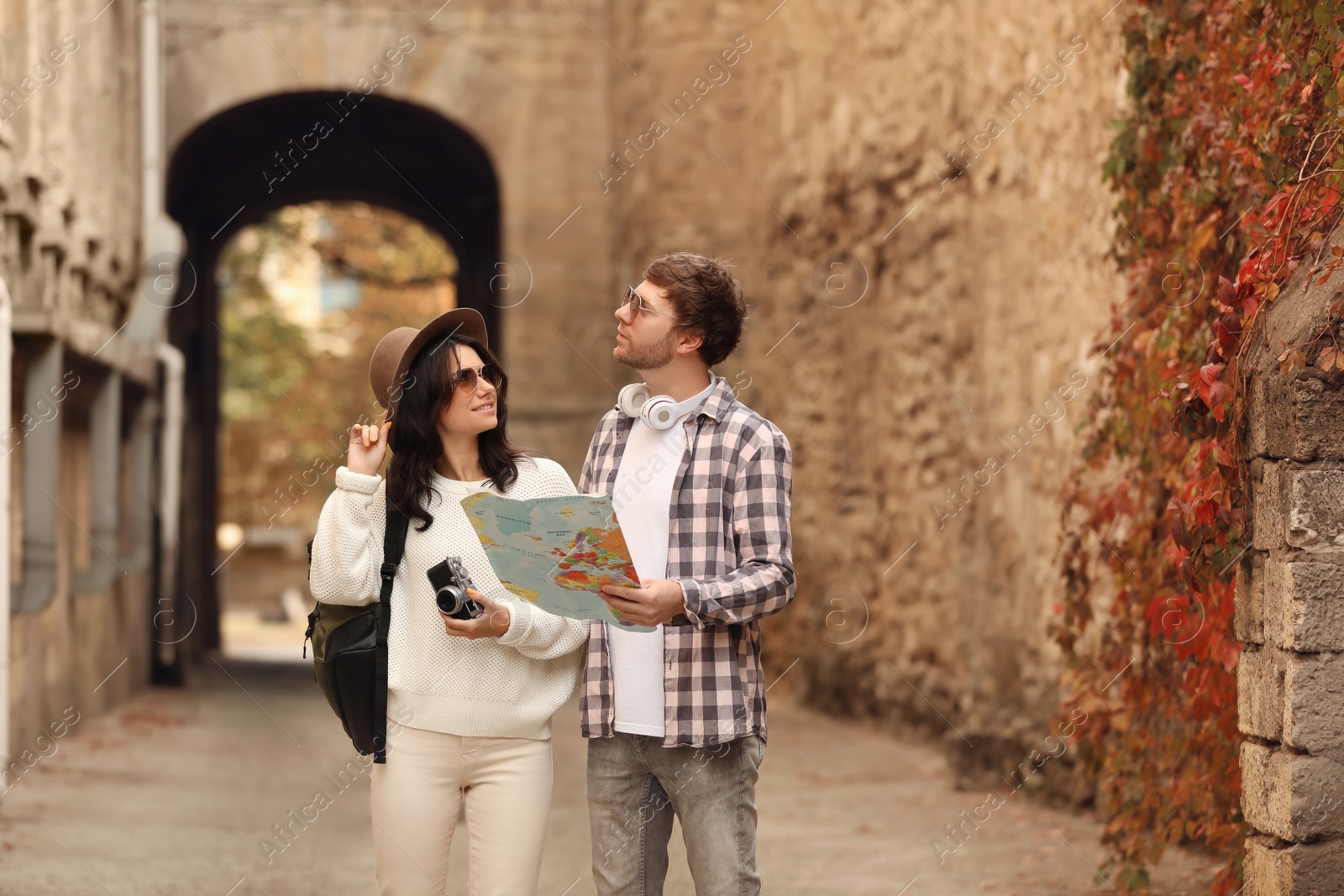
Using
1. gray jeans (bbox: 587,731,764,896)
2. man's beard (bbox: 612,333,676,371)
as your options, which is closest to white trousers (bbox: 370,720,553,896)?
gray jeans (bbox: 587,731,764,896)

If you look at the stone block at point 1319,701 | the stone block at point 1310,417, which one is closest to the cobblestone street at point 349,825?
the stone block at point 1319,701

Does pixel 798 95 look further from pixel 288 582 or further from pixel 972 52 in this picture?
pixel 288 582

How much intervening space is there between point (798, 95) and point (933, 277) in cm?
232

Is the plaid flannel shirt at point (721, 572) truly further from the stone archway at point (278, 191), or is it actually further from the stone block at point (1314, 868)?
the stone archway at point (278, 191)

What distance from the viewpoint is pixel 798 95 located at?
32.6ft

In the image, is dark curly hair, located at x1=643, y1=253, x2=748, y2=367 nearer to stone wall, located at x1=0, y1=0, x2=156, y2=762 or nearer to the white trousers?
the white trousers

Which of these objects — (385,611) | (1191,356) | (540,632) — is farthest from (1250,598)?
(385,611)

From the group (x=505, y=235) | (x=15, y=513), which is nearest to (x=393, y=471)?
(x=15, y=513)

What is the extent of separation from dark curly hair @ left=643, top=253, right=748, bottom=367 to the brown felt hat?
35 cm

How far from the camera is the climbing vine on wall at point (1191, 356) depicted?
362 centimetres

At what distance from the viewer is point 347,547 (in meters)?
2.74

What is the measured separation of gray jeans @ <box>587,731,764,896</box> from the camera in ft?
9.14

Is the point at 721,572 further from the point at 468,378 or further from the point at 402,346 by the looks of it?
the point at 402,346

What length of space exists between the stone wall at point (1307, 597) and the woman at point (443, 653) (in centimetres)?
163
